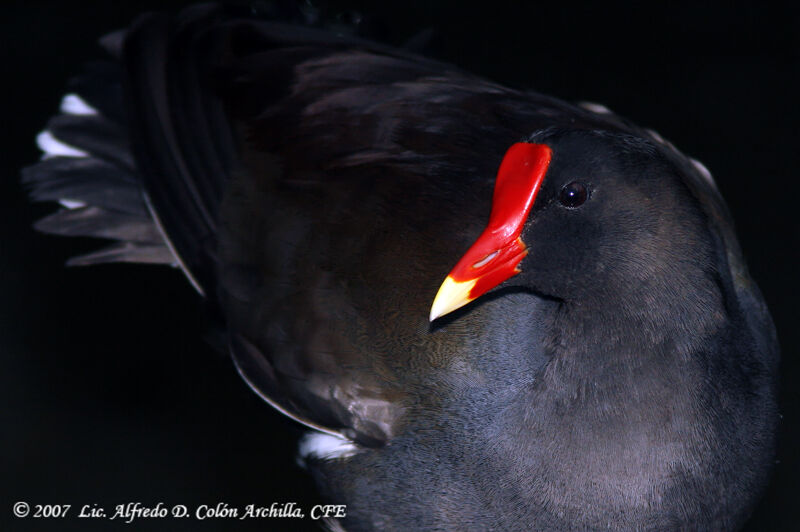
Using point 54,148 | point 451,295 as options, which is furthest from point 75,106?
point 451,295

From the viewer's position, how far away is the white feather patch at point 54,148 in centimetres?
261

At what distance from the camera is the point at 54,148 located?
8.61 ft

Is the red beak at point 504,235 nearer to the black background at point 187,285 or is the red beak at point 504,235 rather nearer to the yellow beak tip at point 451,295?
the yellow beak tip at point 451,295

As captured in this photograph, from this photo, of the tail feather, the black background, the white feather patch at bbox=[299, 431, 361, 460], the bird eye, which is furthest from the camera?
the black background

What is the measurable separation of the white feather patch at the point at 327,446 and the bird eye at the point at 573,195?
783mm

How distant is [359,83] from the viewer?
7.50 ft

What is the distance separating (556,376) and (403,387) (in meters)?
0.35

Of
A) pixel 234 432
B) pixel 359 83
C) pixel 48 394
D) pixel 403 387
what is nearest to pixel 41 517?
pixel 48 394

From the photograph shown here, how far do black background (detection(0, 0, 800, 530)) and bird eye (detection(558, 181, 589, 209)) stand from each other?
1.08 metres

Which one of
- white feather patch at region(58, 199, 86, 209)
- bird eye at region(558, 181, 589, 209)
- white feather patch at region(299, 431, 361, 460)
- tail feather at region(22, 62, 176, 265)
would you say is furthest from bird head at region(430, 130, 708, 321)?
white feather patch at region(58, 199, 86, 209)

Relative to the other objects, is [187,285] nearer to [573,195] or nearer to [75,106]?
[75,106]

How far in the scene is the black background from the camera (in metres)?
2.64

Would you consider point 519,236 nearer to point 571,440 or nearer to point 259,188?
point 571,440

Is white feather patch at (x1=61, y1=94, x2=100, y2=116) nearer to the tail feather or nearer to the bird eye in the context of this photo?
the tail feather
